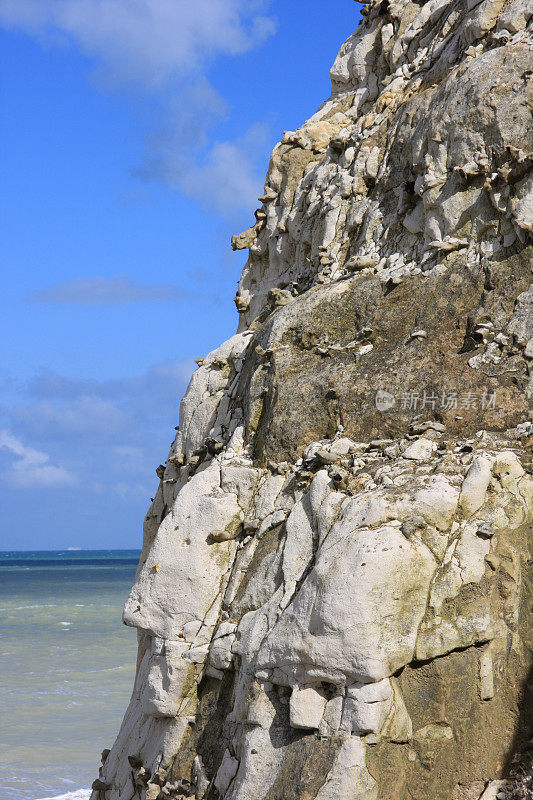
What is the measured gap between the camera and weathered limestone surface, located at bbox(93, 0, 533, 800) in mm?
6219

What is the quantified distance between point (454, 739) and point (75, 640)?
839 inches

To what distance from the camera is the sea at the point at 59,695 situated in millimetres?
13399

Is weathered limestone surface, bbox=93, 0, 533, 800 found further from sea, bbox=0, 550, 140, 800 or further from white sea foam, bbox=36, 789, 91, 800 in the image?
sea, bbox=0, 550, 140, 800

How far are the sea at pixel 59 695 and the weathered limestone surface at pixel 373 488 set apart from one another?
540 cm

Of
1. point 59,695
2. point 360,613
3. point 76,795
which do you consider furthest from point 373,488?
point 59,695

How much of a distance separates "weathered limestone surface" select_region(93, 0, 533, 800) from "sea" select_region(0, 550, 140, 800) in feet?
17.7

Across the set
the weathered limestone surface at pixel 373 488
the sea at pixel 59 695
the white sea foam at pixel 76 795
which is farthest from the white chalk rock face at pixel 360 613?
the sea at pixel 59 695

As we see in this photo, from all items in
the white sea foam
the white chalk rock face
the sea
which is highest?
the white chalk rock face

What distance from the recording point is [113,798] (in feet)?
27.7

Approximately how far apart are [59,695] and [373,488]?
1366cm

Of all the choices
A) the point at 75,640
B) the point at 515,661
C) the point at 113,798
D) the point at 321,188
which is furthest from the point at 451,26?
the point at 75,640

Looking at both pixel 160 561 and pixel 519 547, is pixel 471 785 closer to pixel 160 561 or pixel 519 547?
pixel 519 547

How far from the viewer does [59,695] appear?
17969 millimetres

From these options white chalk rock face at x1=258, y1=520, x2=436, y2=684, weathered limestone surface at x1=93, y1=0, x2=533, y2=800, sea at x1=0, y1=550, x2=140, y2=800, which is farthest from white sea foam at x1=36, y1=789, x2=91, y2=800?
white chalk rock face at x1=258, y1=520, x2=436, y2=684
